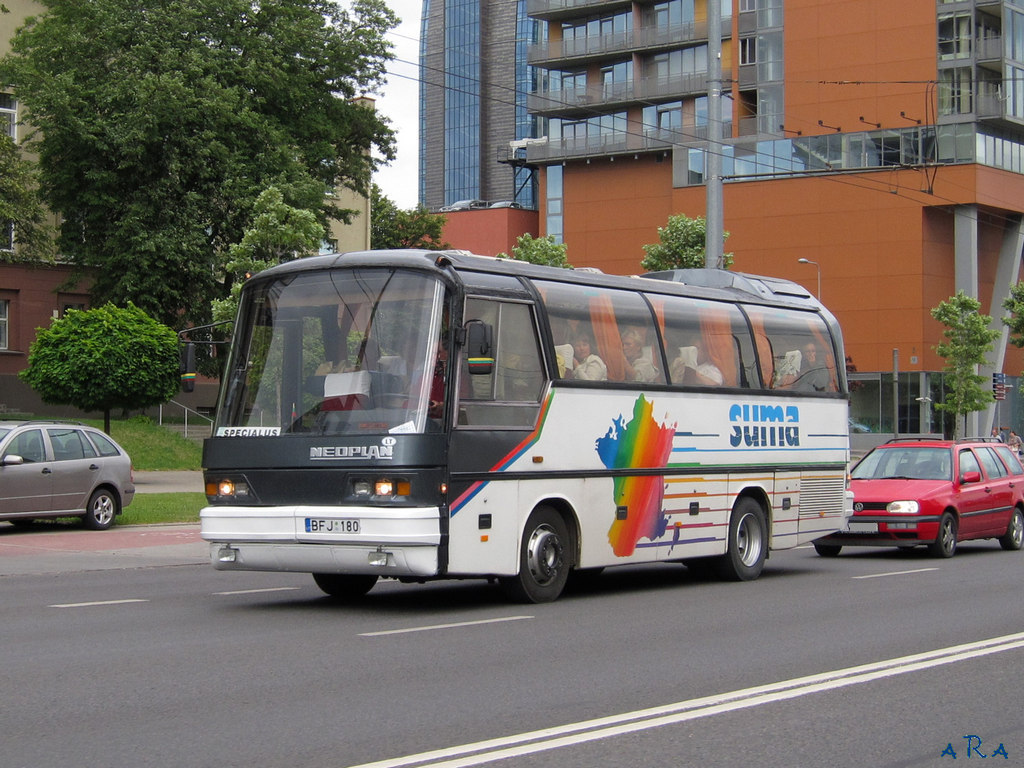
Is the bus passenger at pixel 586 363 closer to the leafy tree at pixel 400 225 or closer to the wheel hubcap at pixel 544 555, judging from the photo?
the wheel hubcap at pixel 544 555

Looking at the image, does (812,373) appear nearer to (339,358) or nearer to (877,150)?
(339,358)

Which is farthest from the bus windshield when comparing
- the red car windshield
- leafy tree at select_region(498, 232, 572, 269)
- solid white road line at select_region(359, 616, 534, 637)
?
leafy tree at select_region(498, 232, 572, 269)

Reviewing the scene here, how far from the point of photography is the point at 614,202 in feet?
263

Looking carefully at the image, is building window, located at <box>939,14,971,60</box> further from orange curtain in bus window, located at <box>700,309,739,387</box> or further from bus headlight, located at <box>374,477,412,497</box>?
bus headlight, located at <box>374,477,412,497</box>

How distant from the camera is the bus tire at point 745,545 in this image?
15484mm

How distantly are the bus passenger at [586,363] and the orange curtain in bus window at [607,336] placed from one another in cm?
Result: 10

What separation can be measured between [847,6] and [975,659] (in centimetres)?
6572

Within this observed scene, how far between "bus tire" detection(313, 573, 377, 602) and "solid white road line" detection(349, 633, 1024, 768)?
5.60 m

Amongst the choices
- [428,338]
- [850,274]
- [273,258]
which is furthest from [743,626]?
[850,274]

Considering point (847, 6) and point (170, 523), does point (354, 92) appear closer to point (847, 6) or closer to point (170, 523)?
point (170, 523)

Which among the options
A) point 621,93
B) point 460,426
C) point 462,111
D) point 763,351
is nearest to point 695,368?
point 763,351

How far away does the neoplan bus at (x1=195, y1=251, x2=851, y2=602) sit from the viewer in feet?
37.6

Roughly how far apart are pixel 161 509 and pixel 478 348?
50.5 feet

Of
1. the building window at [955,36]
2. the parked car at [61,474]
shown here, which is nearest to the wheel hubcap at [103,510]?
the parked car at [61,474]
